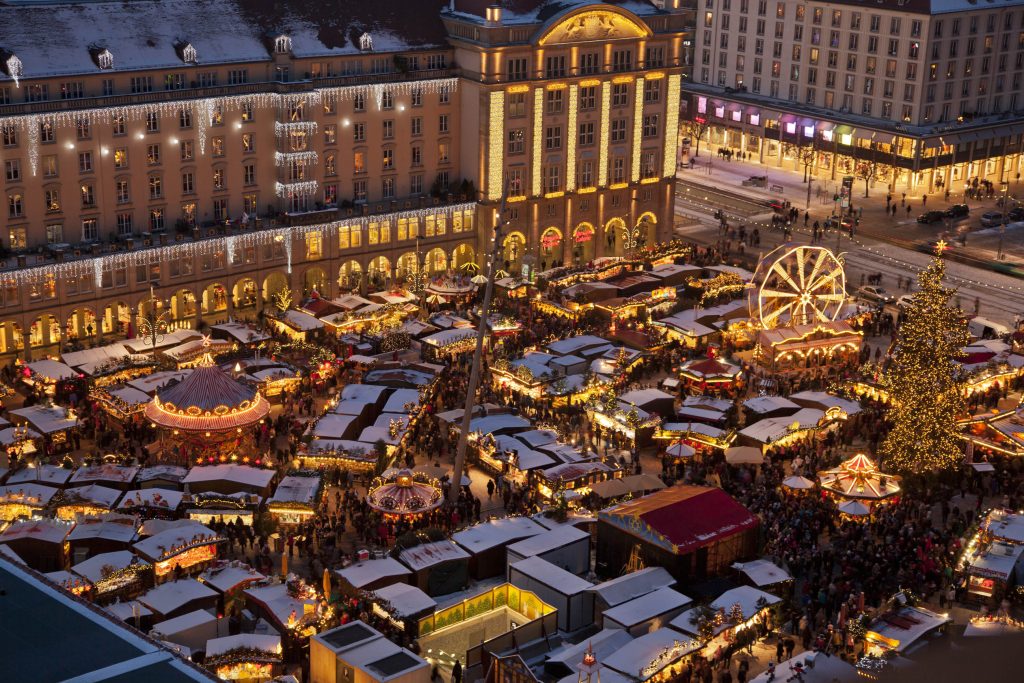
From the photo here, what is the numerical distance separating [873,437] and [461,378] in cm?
2339

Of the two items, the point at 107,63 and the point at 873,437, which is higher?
the point at 107,63

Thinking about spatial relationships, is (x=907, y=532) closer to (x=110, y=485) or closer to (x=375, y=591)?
(x=375, y=591)

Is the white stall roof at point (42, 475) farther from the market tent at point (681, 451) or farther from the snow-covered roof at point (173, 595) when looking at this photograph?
the market tent at point (681, 451)

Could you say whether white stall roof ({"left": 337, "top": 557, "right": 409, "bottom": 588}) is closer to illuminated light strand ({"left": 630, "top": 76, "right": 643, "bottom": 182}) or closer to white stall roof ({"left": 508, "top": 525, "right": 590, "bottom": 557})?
white stall roof ({"left": 508, "top": 525, "right": 590, "bottom": 557})

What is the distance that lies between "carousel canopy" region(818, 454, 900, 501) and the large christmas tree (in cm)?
259

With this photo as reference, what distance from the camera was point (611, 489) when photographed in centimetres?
6412

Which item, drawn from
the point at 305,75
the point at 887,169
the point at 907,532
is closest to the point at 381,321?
the point at 305,75

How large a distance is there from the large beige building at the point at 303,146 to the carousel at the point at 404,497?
102 feet

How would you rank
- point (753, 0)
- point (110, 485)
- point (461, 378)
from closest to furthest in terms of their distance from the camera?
point (110, 485), point (461, 378), point (753, 0)

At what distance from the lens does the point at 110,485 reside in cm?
6341

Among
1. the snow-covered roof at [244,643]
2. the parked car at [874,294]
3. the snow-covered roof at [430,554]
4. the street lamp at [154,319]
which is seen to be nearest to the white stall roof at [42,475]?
the snow-covered roof at [244,643]

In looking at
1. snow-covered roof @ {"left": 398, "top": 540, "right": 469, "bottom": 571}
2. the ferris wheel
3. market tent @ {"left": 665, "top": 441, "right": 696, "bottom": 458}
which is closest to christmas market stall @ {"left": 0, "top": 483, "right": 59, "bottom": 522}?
snow-covered roof @ {"left": 398, "top": 540, "right": 469, "bottom": 571}

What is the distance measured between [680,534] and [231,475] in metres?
21.1

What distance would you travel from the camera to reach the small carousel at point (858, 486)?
6331 cm
